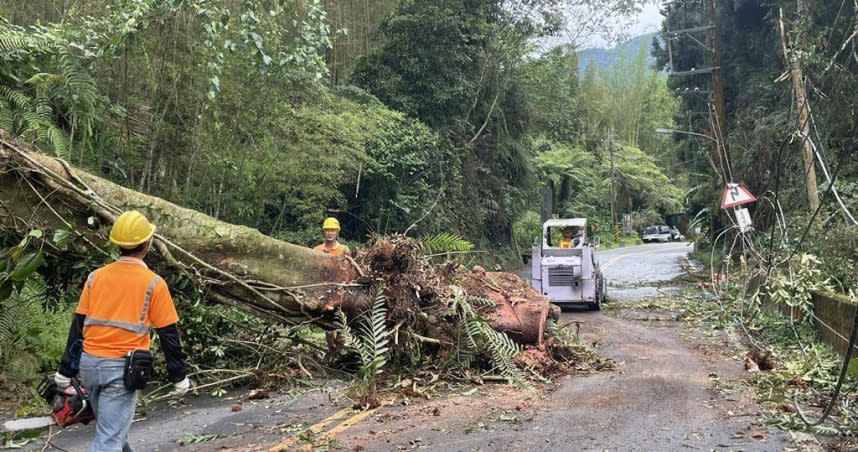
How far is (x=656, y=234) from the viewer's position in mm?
56094

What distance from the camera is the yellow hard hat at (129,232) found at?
4.05 metres

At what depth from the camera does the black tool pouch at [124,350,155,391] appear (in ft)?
12.9

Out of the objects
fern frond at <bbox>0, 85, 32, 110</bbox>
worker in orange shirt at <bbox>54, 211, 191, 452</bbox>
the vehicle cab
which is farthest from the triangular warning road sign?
worker in orange shirt at <bbox>54, 211, 191, 452</bbox>

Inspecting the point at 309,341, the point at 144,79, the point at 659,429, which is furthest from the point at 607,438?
the point at 144,79

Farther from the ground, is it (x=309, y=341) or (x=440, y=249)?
(x=440, y=249)

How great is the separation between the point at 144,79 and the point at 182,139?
1.23 m

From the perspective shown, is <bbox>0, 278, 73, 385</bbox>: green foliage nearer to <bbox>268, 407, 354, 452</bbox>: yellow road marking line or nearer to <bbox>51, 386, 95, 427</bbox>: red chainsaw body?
<bbox>51, 386, 95, 427</bbox>: red chainsaw body

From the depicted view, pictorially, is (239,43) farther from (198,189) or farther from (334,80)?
(334,80)

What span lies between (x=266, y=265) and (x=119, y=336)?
313 cm

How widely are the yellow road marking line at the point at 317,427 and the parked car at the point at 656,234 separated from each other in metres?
53.2

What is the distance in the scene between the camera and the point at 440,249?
862 centimetres

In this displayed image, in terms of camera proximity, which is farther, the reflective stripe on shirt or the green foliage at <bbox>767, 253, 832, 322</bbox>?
the green foliage at <bbox>767, 253, 832, 322</bbox>

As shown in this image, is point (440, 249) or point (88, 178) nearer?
point (88, 178)

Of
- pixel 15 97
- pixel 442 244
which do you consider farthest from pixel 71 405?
pixel 15 97
